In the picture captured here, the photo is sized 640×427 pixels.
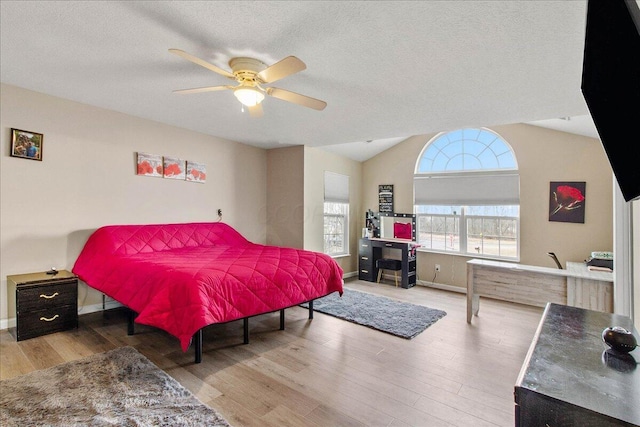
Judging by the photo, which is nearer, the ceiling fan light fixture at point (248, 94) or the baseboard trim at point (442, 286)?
the ceiling fan light fixture at point (248, 94)

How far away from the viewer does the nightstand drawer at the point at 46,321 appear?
2.84 metres

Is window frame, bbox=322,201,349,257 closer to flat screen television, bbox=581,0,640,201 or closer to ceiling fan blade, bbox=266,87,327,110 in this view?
ceiling fan blade, bbox=266,87,327,110

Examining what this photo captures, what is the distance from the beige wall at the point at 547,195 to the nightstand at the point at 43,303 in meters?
5.23

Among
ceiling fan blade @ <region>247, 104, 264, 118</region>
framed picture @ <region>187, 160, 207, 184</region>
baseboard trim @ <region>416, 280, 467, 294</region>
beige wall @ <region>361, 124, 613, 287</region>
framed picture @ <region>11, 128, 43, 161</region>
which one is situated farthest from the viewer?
baseboard trim @ <region>416, 280, 467, 294</region>

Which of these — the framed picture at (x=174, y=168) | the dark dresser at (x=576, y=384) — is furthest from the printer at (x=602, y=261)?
the framed picture at (x=174, y=168)

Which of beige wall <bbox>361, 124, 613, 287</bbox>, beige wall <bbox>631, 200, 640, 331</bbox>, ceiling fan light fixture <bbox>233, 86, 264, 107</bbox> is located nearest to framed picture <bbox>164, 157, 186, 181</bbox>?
ceiling fan light fixture <bbox>233, 86, 264, 107</bbox>

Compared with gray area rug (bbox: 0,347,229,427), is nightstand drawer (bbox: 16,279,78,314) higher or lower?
higher

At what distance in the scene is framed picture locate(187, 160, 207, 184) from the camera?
15.0 ft

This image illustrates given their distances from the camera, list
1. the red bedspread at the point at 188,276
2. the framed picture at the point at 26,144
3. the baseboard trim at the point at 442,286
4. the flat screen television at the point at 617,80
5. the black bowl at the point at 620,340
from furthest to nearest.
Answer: the baseboard trim at the point at 442,286, the framed picture at the point at 26,144, the red bedspread at the point at 188,276, the black bowl at the point at 620,340, the flat screen television at the point at 617,80

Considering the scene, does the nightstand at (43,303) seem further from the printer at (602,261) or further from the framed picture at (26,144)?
the printer at (602,261)

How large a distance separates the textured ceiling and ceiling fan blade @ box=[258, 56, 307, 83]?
0.66 feet

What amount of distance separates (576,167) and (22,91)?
681 centimetres

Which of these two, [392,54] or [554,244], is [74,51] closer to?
[392,54]

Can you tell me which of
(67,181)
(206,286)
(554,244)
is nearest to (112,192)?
(67,181)
